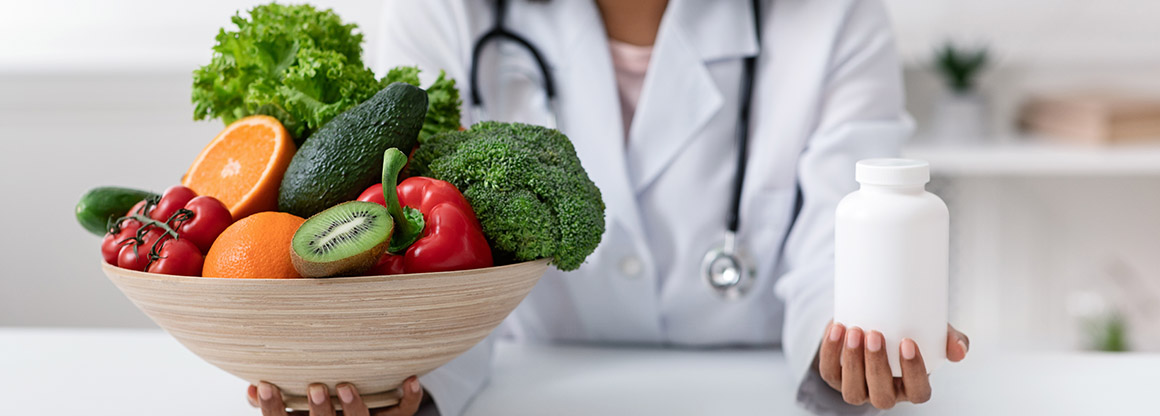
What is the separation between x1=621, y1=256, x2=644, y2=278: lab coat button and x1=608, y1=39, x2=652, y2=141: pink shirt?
0.15 metres

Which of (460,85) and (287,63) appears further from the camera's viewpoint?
(460,85)

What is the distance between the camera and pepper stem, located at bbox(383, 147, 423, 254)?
1.89 ft

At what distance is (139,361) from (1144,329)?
2.42 m

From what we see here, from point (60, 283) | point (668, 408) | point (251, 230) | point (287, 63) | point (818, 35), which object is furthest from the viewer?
point (60, 283)

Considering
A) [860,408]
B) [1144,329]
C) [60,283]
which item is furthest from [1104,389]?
[60,283]

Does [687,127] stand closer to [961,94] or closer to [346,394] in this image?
[346,394]

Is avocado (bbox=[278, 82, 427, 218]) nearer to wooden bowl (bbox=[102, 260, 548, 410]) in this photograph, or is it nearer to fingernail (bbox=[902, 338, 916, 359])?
wooden bowl (bbox=[102, 260, 548, 410])

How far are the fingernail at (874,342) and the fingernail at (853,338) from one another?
12mm

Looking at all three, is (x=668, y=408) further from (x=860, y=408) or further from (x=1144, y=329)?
(x=1144, y=329)

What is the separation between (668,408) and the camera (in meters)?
0.83

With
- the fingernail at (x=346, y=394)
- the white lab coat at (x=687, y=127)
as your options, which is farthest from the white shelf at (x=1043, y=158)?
the fingernail at (x=346, y=394)

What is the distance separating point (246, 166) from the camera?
66 centimetres

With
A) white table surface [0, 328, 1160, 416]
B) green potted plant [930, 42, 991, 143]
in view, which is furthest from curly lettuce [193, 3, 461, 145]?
green potted plant [930, 42, 991, 143]

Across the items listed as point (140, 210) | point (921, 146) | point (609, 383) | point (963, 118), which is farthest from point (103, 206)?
point (963, 118)
